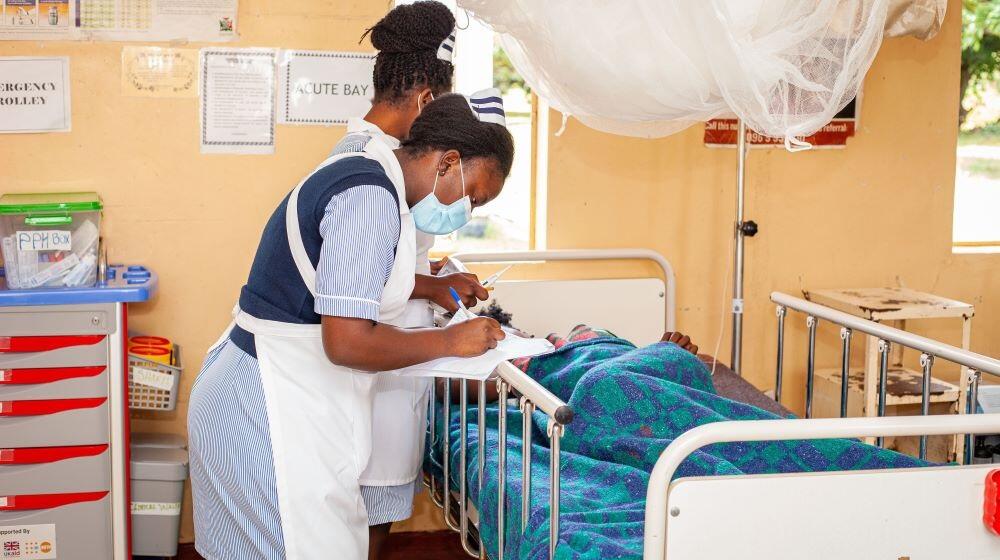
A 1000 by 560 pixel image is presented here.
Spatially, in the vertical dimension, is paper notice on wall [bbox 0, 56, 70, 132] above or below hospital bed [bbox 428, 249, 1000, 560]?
above

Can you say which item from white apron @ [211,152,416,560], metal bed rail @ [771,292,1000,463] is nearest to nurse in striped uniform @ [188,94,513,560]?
white apron @ [211,152,416,560]

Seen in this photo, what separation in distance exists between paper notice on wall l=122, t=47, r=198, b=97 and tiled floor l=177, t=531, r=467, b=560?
1458 mm

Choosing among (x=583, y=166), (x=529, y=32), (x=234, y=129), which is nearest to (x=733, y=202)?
(x=583, y=166)

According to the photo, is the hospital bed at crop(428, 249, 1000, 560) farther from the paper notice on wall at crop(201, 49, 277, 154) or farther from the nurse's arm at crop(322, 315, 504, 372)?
the paper notice on wall at crop(201, 49, 277, 154)

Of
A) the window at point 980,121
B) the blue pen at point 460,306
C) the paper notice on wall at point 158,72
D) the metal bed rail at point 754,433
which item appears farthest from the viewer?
the window at point 980,121

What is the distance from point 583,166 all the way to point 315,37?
0.96 m

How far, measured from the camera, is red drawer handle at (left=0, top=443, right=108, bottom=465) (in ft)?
9.34

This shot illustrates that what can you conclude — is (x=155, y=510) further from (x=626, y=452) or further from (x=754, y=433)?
(x=754, y=433)

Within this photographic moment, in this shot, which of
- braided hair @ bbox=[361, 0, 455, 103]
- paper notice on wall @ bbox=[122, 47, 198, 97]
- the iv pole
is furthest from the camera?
the iv pole

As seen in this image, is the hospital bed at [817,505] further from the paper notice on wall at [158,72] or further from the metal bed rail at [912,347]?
the paper notice on wall at [158,72]

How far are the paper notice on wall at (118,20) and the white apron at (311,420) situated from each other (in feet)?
5.24

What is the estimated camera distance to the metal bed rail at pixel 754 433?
152 centimetres

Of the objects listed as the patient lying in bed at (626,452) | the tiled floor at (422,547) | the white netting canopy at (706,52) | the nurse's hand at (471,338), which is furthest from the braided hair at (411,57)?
the tiled floor at (422,547)

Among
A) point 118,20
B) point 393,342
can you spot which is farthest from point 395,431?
point 118,20
